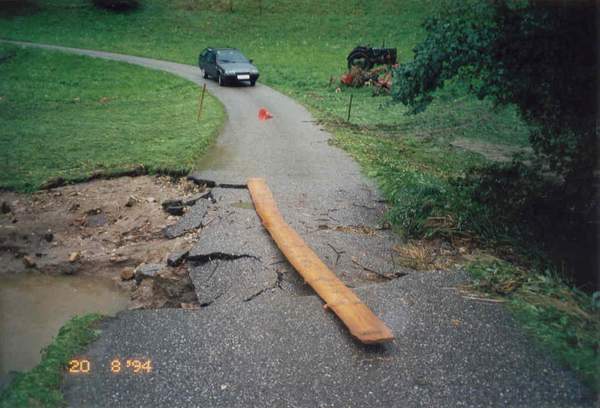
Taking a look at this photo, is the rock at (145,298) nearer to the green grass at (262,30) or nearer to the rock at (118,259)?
the rock at (118,259)

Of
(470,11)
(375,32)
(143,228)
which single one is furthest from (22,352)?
(375,32)

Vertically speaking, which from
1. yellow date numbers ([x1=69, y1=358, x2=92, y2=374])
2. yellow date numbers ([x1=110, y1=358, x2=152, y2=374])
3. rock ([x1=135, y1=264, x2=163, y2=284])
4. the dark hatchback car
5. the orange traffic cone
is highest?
the dark hatchback car

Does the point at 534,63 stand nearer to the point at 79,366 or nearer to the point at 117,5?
the point at 79,366

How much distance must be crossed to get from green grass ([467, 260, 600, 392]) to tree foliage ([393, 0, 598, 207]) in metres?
2.56

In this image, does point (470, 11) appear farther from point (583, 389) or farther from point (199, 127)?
point (199, 127)

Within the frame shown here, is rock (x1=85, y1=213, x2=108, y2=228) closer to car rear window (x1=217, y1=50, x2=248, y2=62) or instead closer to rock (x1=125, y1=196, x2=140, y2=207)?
rock (x1=125, y1=196, x2=140, y2=207)

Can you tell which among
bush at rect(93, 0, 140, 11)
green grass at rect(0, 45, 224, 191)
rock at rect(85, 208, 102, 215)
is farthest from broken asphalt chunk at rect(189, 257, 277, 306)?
bush at rect(93, 0, 140, 11)

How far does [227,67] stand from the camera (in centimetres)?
1850

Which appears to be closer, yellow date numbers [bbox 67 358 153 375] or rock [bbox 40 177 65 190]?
yellow date numbers [bbox 67 358 153 375]

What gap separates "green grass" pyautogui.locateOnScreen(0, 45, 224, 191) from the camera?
853 cm

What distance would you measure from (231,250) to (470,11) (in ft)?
14.5

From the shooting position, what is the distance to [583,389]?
3258 mm

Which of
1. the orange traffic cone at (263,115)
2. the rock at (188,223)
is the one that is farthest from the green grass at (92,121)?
the rock at (188,223)

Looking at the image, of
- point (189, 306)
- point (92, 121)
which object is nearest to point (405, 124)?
point (92, 121)
